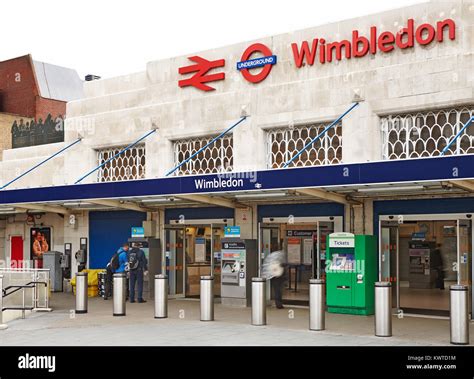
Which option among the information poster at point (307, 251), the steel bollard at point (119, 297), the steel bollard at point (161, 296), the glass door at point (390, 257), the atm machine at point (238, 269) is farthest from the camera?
the information poster at point (307, 251)

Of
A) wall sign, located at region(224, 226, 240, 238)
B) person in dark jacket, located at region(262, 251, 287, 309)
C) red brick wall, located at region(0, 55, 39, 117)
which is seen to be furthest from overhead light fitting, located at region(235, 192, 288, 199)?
red brick wall, located at region(0, 55, 39, 117)

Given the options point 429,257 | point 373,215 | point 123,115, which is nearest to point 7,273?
point 123,115

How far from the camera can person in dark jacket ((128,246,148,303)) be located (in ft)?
61.2

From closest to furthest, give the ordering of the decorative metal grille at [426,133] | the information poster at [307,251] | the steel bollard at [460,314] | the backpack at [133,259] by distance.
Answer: the steel bollard at [460,314] → the decorative metal grille at [426,133] → the backpack at [133,259] → the information poster at [307,251]

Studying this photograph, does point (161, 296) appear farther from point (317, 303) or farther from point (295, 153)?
point (295, 153)

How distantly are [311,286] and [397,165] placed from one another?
8.78 feet

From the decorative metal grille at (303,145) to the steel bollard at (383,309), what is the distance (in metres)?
5.26

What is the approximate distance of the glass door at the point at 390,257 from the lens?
15984mm

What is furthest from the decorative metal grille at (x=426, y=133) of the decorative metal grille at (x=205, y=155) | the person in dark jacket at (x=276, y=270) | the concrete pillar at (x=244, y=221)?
the decorative metal grille at (x=205, y=155)

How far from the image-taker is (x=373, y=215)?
16234mm

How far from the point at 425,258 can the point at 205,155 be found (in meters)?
7.54

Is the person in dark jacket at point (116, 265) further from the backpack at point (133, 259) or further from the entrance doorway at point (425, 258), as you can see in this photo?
Result: the entrance doorway at point (425, 258)

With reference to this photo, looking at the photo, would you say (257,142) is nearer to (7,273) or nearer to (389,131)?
(389,131)

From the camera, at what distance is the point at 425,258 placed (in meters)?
21.7
